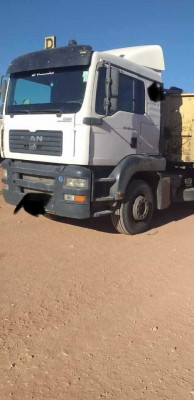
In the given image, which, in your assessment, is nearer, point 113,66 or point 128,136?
point 113,66

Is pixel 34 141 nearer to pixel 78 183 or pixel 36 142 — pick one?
pixel 36 142

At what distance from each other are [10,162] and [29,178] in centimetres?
56

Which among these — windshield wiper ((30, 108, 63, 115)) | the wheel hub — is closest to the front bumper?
windshield wiper ((30, 108, 63, 115))

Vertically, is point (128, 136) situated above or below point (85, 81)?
below

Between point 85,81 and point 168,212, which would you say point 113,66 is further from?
point 168,212

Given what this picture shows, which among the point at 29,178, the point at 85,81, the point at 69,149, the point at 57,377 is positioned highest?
the point at 85,81

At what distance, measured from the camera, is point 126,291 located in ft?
12.0

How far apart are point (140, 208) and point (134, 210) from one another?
5.8 inches

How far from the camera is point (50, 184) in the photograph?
5145 mm

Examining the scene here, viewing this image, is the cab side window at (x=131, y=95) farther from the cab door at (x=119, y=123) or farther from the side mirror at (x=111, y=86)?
the side mirror at (x=111, y=86)

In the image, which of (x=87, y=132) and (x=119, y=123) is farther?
(x=119, y=123)

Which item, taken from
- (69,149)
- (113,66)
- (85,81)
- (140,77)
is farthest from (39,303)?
(140,77)

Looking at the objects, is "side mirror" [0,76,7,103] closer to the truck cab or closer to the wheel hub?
the truck cab

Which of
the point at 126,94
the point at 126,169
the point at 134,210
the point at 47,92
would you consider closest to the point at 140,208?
the point at 134,210
